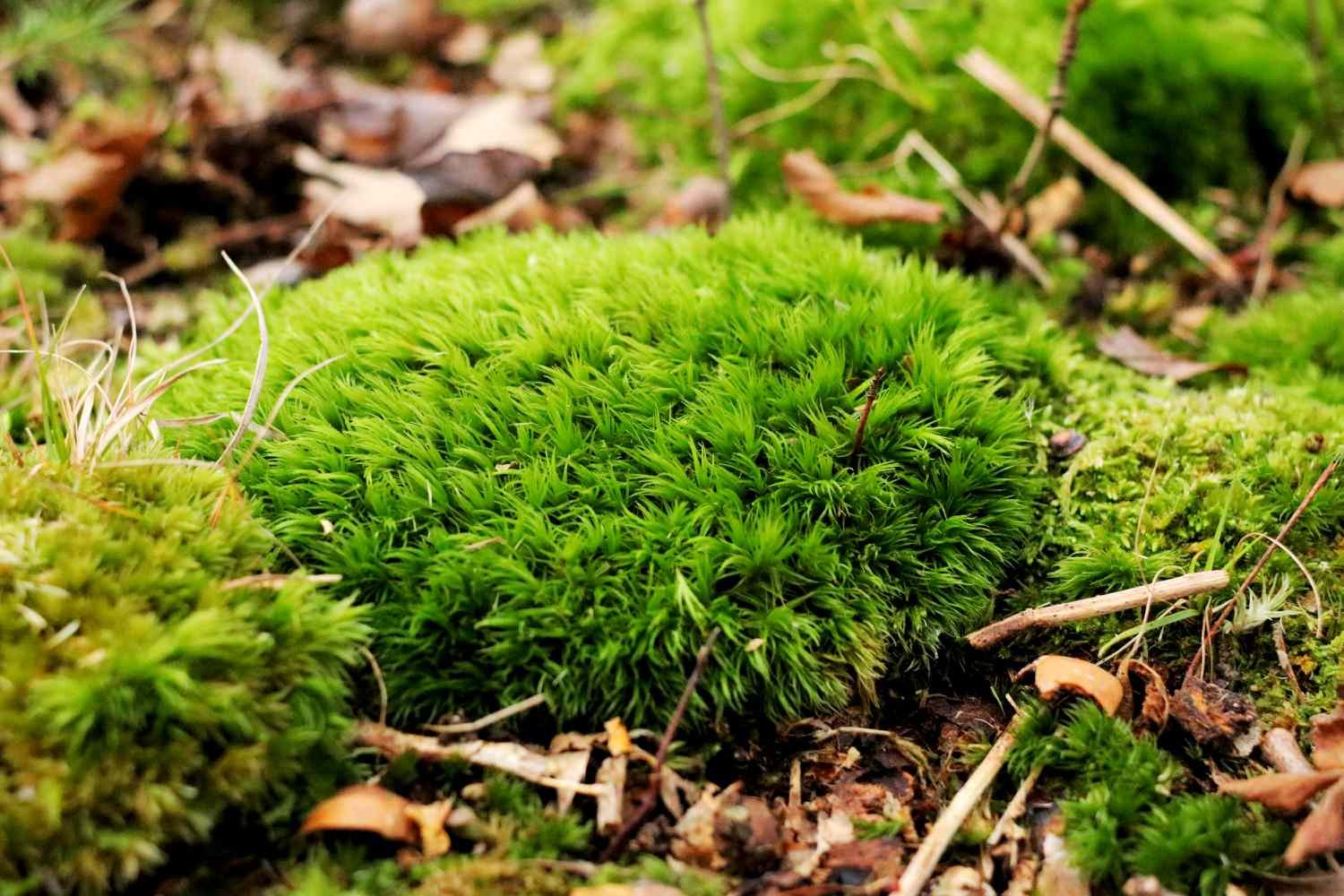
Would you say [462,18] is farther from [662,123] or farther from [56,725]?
[56,725]

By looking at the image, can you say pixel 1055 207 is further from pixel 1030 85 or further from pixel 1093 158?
pixel 1030 85

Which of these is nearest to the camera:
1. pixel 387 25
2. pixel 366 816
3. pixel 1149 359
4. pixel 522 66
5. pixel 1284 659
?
pixel 366 816

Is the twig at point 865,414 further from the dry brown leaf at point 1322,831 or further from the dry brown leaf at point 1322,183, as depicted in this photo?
the dry brown leaf at point 1322,183

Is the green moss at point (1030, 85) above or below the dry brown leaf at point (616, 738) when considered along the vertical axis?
above

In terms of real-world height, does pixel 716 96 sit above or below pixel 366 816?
above

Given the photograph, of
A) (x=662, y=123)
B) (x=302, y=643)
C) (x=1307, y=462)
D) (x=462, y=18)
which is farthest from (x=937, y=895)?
(x=462, y=18)

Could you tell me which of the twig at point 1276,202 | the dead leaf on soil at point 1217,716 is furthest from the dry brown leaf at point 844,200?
the dead leaf on soil at point 1217,716

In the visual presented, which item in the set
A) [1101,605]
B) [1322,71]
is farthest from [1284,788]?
[1322,71]
